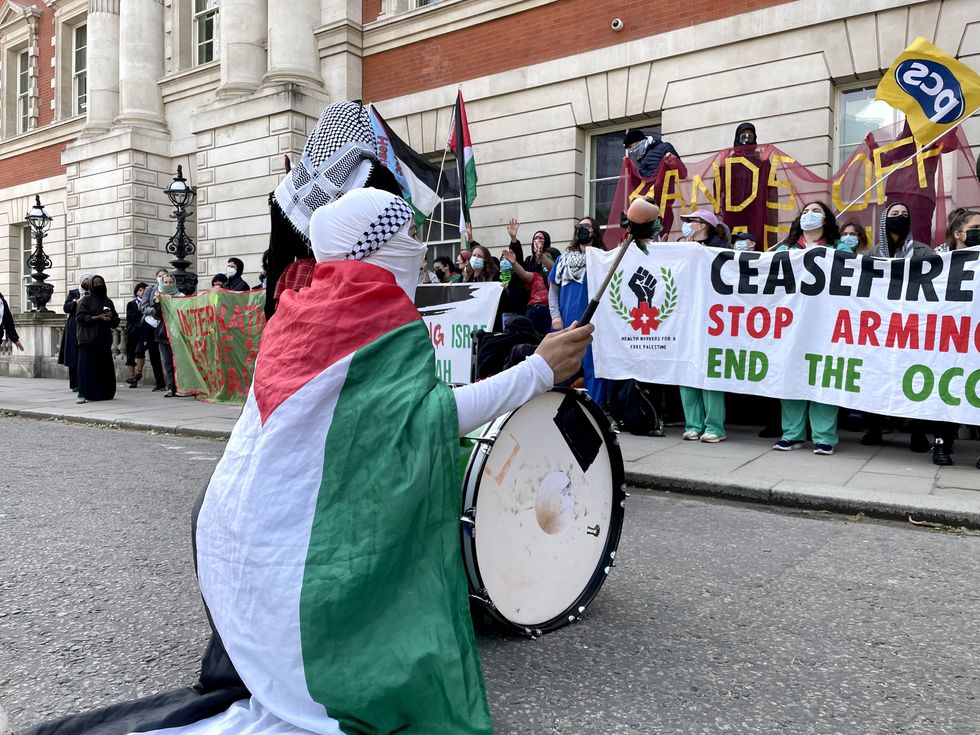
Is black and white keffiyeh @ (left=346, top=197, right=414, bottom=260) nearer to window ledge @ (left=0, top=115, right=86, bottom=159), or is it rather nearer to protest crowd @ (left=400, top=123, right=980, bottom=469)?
protest crowd @ (left=400, top=123, right=980, bottom=469)

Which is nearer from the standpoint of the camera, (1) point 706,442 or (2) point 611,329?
(1) point 706,442

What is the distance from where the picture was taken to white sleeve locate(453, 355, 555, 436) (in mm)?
2176

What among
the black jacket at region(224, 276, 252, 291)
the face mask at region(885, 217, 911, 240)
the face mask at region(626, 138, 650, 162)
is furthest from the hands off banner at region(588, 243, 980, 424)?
the black jacket at region(224, 276, 252, 291)

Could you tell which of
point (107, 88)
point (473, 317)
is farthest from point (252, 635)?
point (107, 88)

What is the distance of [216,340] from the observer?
1169cm

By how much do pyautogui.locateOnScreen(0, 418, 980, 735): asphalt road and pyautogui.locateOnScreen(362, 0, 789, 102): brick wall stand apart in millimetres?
9111

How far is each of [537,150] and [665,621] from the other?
11042mm

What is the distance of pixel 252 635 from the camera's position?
2.05m

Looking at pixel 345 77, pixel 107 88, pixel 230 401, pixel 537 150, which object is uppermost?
pixel 107 88

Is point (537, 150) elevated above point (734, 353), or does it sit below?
above

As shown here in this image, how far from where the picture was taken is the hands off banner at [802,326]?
6184mm

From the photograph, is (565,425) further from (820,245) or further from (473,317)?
(473,317)

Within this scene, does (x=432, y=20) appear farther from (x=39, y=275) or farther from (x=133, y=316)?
(x=39, y=275)

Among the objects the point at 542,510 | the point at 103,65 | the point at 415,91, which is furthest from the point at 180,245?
the point at 542,510
